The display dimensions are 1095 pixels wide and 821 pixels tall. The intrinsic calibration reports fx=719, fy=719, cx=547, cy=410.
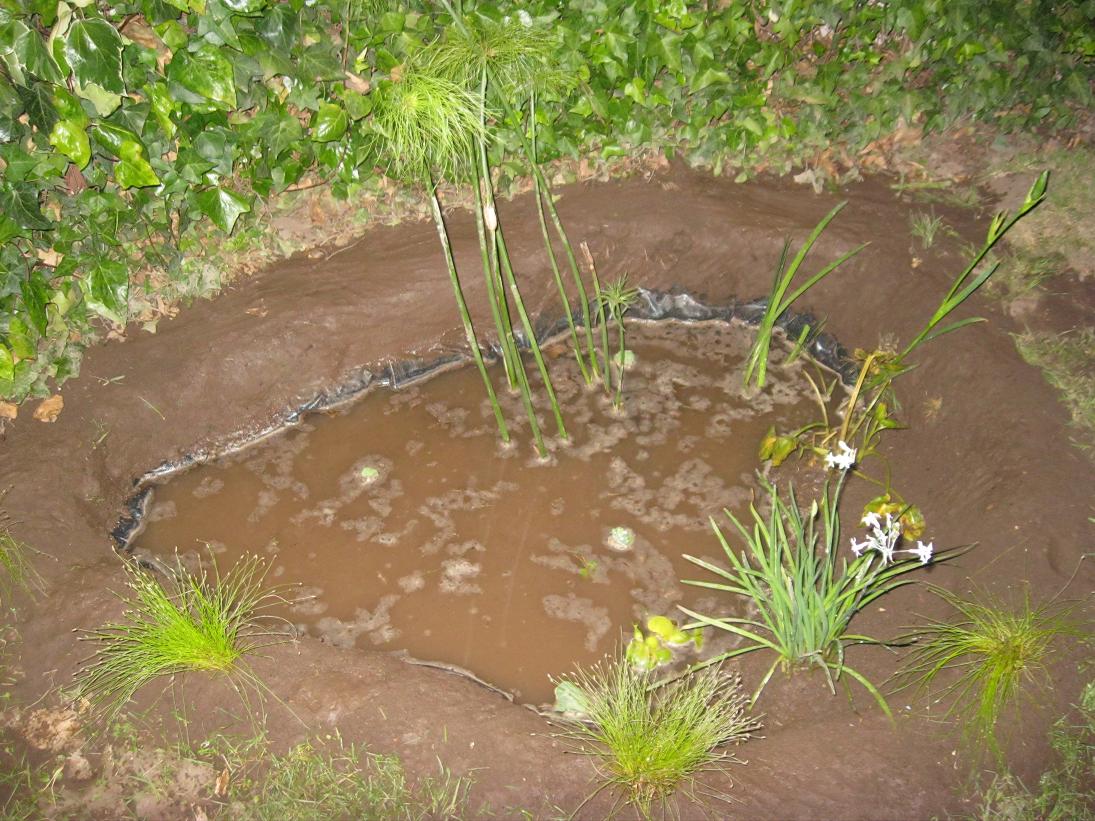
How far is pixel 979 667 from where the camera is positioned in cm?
179

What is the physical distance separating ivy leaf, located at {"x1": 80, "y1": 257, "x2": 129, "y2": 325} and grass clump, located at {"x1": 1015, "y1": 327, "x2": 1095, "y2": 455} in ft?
10.8

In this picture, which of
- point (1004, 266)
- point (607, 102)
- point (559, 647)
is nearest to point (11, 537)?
point (559, 647)

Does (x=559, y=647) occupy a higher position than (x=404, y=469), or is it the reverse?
(x=404, y=469)

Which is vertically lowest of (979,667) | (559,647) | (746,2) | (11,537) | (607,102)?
(559,647)

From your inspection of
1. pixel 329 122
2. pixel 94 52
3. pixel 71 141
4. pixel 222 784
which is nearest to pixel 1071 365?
pixel 329 122

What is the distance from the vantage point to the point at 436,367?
3.12 meters

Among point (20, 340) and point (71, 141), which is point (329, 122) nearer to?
point (71, 141)

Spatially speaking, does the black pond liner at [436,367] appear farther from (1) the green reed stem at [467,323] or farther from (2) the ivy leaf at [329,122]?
(2) the ivy leaf at [329,122]

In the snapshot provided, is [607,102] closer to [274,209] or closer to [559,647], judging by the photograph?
[274,209]

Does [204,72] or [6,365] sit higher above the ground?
[204,72]

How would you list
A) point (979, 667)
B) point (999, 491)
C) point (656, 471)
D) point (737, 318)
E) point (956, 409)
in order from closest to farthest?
point (979, 667)
point (999, 491)
point (956, 409)
point (656, 471)
point (737, 318)

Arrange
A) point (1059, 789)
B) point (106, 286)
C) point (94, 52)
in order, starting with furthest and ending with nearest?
point (106, 286) → point (94, 52) → point (1059, 789)

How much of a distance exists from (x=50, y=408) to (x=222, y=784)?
1.66 metres

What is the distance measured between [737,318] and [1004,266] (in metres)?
1.02
